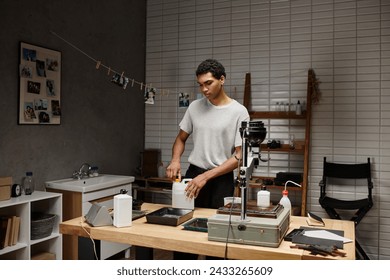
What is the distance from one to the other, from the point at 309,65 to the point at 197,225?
281cm

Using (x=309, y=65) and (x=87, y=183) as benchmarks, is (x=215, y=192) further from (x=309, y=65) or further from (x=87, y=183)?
(x=309, y=65)

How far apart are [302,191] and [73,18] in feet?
9.19

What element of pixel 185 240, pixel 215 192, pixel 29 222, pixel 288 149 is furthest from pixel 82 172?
pixel 185 240

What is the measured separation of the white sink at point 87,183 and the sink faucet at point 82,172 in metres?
0.06

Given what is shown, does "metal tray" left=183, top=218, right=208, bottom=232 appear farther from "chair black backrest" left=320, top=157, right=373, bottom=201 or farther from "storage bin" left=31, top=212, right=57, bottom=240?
"chair black backrest" left=320, top=157, right=373, bottom=201

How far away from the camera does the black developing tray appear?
6.10ft

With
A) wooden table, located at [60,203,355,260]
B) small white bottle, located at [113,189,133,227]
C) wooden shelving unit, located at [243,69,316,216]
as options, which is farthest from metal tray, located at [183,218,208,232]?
wooden shelving unit, located at [243,69,316,216]

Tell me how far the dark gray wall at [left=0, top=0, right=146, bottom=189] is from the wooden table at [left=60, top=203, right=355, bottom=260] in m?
1.54

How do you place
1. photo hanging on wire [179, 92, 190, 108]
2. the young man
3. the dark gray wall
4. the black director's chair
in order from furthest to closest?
photo hanging on wire [179, 92, 190, 108]
the black director's chair
the dark gray wall
the young man

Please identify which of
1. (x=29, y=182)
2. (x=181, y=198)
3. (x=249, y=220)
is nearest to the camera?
(x=249, y=220)

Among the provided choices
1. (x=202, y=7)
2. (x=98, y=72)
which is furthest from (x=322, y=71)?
(x=98, y=72)

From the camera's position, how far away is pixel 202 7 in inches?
181

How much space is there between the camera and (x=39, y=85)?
3.29 m
